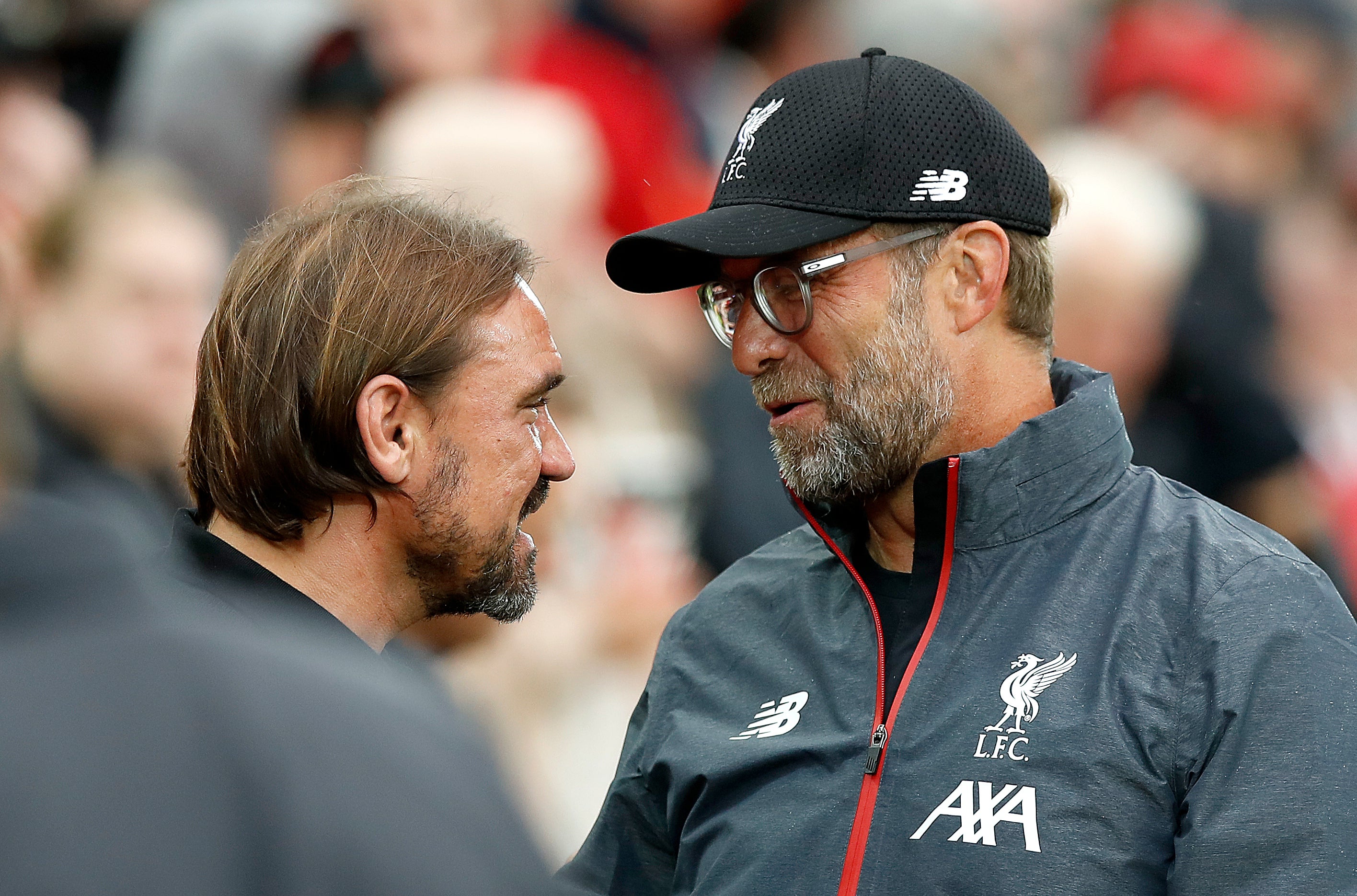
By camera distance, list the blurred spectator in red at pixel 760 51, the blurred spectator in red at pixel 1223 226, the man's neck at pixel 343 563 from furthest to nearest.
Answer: the blurred spectator in red at pixel 760 51, the blurred spectator in red at pixel 1223 226, the man's neck at pixel 343 563

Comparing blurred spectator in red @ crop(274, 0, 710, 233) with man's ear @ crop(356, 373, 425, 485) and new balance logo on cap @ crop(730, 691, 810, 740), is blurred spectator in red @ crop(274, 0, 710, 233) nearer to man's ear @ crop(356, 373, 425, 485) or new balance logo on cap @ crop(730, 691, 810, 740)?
man's ear @ crop(356, 373, 425, 485)

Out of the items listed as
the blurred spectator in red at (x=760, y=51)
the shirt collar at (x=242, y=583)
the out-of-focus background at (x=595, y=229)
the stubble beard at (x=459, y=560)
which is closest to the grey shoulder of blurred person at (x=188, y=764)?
the shirt collar at (x=242, y=583)

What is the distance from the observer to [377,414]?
253 centimetres

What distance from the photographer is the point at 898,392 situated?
8.94 ft

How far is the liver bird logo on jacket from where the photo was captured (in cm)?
239

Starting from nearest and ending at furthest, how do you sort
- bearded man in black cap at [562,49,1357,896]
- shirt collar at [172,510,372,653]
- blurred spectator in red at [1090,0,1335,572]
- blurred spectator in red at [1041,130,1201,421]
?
shirt collar at [172,510,372,653] < bearded man in black cap at [562,49,1357,896] < blurred spectator in red at [1041,130,1201,421] < blurred spectator in red at [1090,0,1335,572]

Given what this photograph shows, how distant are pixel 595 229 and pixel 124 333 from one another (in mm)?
1589

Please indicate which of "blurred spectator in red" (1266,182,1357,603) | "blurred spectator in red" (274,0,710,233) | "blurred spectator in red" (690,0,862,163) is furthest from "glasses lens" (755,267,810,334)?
"blurred spectator in red" (690,0,862,163)

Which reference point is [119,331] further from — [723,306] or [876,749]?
[876,749]

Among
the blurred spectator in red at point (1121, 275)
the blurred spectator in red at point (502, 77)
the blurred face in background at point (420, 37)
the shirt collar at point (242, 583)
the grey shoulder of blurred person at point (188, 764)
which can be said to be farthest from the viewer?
the blurred face in background at point (420, 37)

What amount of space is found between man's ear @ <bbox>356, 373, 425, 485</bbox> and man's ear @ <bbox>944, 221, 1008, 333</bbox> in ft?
3.01

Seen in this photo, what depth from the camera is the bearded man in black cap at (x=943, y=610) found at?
2268 mm

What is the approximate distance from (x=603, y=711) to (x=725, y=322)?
1.81 meters

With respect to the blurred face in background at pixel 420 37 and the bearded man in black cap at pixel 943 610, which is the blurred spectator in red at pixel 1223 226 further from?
the blurred face in background at pixel 420 37
